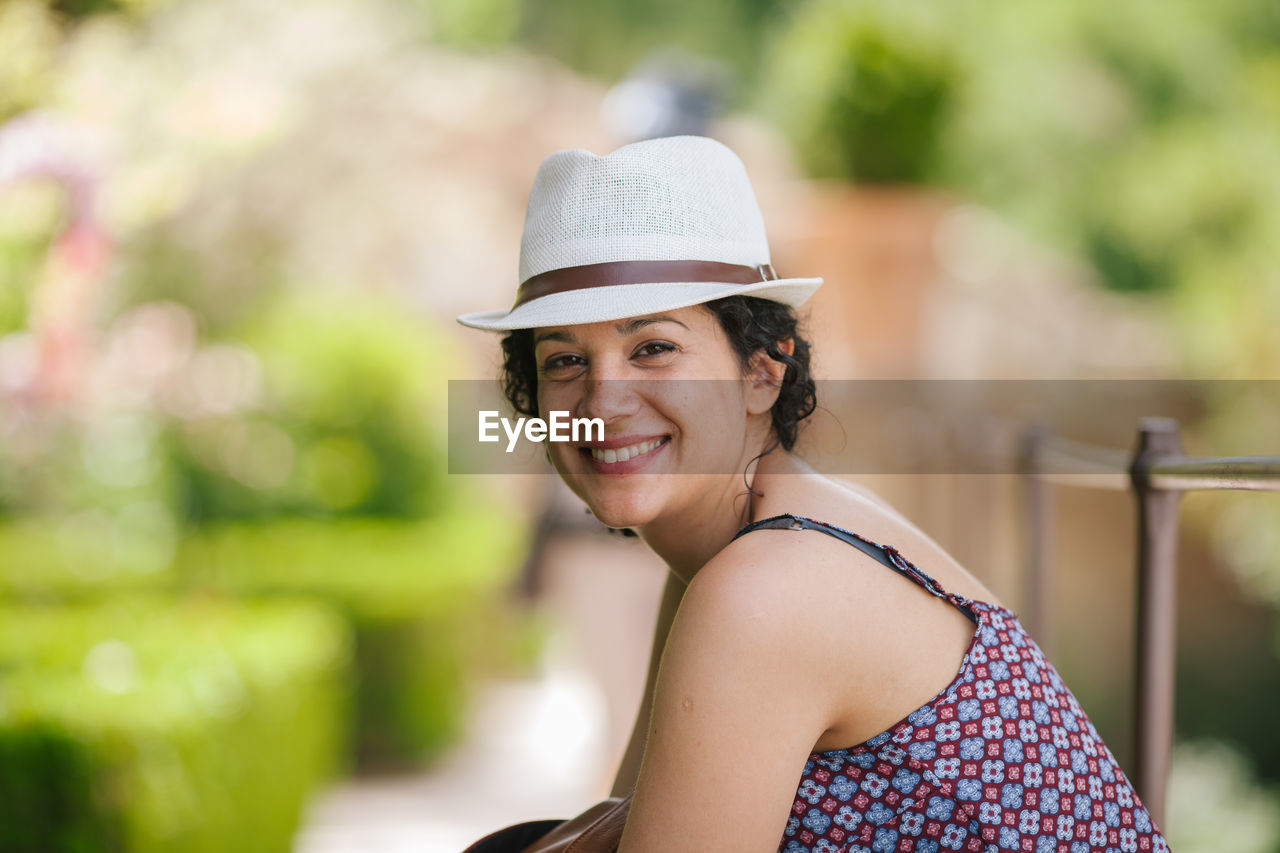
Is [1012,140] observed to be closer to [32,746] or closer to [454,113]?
[454,113]

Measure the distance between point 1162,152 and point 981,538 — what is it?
11.8 m

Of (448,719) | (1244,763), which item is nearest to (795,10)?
(1244,763)

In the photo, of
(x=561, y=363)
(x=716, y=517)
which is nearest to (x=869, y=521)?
(x=716, y=517)

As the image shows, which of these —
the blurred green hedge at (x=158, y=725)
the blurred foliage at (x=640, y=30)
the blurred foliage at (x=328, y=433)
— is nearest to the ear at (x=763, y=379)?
the blurred green hedge at (x=158, y=725)

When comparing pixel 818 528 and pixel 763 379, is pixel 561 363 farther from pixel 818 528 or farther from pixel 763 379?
pixel 818 528

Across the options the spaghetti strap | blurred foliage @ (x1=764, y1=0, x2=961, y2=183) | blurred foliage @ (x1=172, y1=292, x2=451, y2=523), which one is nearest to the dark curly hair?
the spaghetti strap

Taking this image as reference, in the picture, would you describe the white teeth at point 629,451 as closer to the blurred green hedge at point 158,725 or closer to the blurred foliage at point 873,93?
the blurred green hedge at point 158,725

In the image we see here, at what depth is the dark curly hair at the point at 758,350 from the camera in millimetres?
1585

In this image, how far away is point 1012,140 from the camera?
15312mm

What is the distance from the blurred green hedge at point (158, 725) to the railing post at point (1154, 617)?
8.10 feet

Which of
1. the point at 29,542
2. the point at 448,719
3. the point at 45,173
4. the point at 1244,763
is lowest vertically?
the point at 1244,763

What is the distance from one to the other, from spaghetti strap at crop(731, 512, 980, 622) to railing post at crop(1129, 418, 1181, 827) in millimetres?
392

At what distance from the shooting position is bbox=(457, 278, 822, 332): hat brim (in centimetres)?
146

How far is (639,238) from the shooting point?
151 cm
